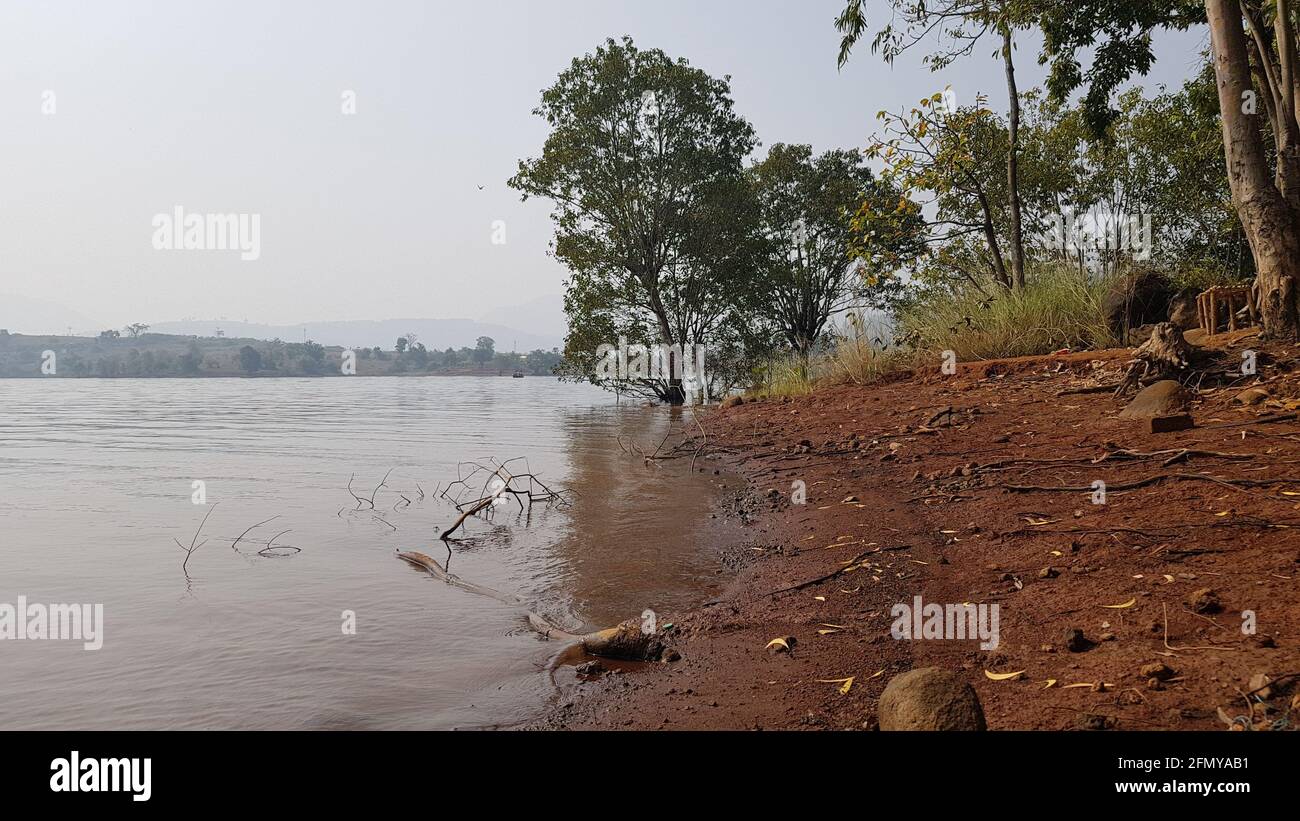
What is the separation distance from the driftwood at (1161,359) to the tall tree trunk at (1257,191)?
3.05 ft

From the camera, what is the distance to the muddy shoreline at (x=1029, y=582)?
2.54 metres

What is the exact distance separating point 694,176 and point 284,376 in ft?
188

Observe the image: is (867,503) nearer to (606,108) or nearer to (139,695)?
(139,695)

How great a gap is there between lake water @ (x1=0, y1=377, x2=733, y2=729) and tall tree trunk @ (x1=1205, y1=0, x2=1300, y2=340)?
207 inches

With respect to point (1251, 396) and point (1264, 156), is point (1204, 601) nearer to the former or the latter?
point (1251, 396)

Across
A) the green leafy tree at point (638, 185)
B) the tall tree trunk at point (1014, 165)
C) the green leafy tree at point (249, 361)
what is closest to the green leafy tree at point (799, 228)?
the green leafy tree at point (638, 185)

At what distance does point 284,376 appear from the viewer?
6869 cm

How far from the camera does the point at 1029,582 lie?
361 centimetres

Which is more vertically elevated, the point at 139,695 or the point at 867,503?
the point at 867,503

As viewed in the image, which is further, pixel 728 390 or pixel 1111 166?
pixel 728 390

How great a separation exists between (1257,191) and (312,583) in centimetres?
815

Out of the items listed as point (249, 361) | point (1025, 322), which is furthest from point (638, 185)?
point (249, 361)
